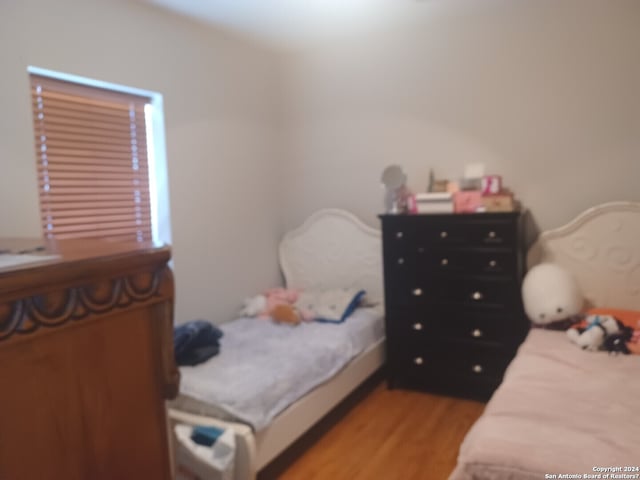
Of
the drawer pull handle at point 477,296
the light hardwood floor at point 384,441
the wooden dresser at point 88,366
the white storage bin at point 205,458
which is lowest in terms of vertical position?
the light hardwood floor at point 384,441

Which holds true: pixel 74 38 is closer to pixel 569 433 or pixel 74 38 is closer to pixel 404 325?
pixel 404 325

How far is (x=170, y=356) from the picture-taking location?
2.41 feet

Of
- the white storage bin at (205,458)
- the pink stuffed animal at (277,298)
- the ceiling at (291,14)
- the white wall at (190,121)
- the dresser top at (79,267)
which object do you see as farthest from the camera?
the pink stuffed animal at (277,298)

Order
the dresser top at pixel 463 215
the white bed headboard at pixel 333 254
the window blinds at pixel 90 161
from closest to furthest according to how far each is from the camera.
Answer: the window blinds at pixel 90 161 < the dresser top at pixel 463 215 < the white bed headboard at pixel 333 254

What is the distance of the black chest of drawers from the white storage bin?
4.72 ft

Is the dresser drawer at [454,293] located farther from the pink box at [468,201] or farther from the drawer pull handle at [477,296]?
the pink box at [468,201]

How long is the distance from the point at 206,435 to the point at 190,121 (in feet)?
6.29

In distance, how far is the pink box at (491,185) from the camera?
9.07 feet

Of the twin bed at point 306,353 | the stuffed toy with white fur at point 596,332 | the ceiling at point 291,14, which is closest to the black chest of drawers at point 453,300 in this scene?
the twin bed at point 306,353

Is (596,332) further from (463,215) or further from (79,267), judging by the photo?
(79,267)

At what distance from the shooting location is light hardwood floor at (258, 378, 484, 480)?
221 cm

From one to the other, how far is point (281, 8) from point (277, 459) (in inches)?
97.8

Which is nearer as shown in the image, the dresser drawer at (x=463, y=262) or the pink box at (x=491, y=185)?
the dresser drawer at (x=463, y=262)

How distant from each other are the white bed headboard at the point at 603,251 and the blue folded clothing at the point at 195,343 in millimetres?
1995
